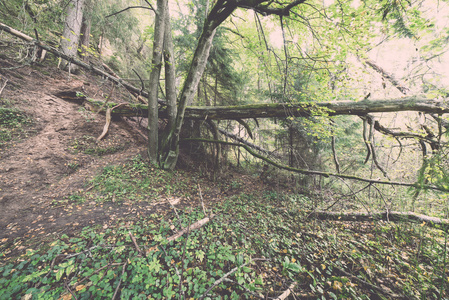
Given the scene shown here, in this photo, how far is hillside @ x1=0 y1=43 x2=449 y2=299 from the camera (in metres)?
2.08

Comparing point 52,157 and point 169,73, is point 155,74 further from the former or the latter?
point 52,157

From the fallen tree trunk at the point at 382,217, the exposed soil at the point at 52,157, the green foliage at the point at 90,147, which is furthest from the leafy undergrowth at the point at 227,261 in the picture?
the green foliage at the point at 90,147

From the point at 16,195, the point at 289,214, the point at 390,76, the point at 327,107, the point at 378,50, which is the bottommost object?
the point at 16,195

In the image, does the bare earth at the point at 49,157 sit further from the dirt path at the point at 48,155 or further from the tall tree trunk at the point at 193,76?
the tall tree trunk at the point at 193,76

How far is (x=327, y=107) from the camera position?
4395mm

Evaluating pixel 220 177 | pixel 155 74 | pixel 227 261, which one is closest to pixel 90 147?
pixel 155 74

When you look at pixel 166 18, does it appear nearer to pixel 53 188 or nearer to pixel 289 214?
pixel 53 188

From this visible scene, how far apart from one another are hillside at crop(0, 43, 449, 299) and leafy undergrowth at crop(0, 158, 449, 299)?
21 mm

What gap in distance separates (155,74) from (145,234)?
4554 millimetres

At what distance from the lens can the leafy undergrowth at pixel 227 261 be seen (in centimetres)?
196

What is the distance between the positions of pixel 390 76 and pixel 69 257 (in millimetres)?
8961

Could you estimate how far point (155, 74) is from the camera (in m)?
4.96

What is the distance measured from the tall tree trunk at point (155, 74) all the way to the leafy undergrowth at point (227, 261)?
1.59 metres

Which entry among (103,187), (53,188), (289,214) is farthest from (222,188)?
(53,188)
